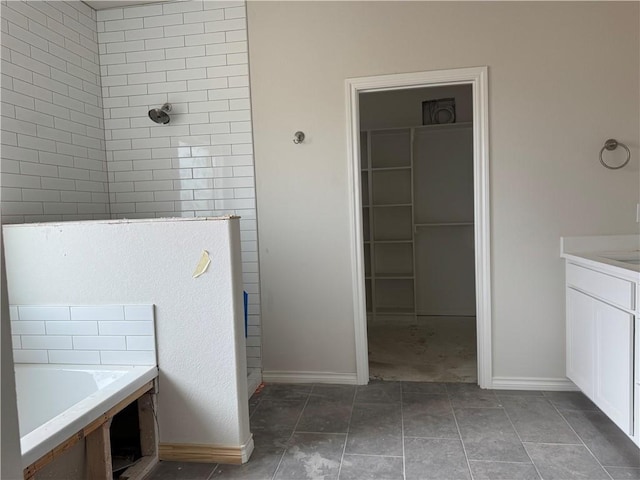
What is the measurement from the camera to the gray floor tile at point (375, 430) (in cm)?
212

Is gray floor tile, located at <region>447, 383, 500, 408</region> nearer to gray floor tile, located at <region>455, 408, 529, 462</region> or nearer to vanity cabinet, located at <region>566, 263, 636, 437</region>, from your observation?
gray floor tile, located at <region>455, 408, 529, 462</region>

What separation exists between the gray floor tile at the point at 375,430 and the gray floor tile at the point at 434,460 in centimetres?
8

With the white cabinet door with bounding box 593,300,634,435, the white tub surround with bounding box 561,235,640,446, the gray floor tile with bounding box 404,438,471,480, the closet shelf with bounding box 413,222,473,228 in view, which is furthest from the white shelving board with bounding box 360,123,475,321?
the gray floor tile with bounding box 404,438,471,480

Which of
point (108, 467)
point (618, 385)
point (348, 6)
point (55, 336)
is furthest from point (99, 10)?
point (618, 385)

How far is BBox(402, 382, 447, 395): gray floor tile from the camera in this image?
9.10ft

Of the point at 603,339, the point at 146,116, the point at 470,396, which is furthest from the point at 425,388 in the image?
the point at 146,116

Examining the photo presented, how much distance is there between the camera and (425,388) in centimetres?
283

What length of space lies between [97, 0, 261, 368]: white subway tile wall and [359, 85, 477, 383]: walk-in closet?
1.89 metres

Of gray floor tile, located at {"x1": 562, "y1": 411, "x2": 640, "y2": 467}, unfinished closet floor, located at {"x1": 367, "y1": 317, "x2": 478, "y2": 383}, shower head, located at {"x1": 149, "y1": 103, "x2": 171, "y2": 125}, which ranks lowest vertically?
gray floor tile, located at {"x1": 562, "y1": 411, "x2": 640, "y2": 467}

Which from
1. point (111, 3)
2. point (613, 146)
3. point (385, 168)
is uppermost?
point (111, 3)

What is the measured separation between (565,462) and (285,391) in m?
1.64

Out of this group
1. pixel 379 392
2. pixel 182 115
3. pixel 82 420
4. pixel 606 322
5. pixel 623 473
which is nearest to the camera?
pixel 82 420

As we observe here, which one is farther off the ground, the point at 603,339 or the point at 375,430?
the point at 603,339

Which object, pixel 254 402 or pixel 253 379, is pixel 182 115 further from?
pixel 254 402
